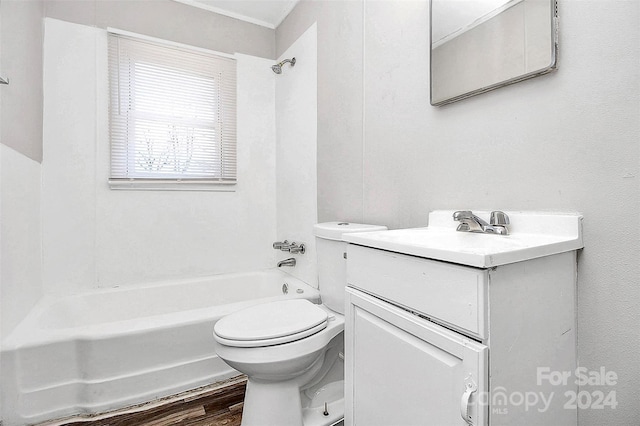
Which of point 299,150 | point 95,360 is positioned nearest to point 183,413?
point 95,360

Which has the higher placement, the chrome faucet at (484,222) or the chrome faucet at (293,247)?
the chrome faucet at (484,222)

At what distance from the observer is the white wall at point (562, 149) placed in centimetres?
75

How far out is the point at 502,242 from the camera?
780 mm

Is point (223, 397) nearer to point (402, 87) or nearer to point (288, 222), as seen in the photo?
point (288, 222)

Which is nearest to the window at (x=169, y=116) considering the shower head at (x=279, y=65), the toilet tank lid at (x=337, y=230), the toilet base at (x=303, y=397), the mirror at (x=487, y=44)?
the shower head at (x=279, y=65)

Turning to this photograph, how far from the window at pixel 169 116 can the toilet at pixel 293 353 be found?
1.31 metres

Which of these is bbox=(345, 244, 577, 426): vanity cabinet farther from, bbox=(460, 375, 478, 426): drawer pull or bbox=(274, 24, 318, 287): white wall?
bbox=(274, 24, 318, 287): white wall

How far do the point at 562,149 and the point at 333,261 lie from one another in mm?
971

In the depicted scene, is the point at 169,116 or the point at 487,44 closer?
the point at 487,44

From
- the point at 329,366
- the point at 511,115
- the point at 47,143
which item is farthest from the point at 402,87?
the point at 47,143

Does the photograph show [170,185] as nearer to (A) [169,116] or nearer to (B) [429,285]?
(A) [169,116]

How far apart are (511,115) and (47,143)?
2.44 m

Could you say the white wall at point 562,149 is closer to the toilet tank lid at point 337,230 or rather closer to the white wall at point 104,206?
the toilet tank lid at point 337,230

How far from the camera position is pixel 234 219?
2480 millimetres
